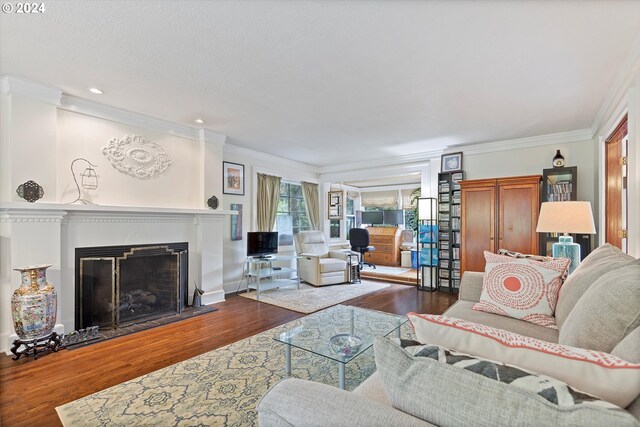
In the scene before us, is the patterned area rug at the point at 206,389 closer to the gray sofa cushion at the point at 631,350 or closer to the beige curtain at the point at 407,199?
the gray sofa cushion at the point at 631,350

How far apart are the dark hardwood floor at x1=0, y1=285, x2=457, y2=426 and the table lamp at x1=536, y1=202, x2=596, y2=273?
167 centimetres

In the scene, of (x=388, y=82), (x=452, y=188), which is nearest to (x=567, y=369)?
(x=388, y=82)

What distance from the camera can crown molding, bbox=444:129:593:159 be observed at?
4.24 m

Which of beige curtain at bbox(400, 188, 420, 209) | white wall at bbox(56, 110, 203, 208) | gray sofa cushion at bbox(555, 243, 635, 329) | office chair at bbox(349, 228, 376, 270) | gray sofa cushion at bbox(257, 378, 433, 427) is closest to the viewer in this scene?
gray sofa cushion at bbox(257, 378, 433, 427)

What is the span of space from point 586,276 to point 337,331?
5.38 ft

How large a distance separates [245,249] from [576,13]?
15.8 ft

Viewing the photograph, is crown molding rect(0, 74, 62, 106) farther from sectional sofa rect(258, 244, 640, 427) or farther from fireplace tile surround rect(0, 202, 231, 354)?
sectional sofa rect(258, 244, 640, 427)

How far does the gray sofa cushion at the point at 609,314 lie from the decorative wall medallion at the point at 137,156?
4174mm

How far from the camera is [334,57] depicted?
2.34m

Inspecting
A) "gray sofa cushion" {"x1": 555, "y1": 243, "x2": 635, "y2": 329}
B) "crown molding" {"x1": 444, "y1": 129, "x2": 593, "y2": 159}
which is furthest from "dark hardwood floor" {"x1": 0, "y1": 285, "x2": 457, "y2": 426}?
"crown molding" {"x1": 444, "y1": 129, "x2": 593, "y2": 159}

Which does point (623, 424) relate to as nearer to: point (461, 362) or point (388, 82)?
point (461, 362)

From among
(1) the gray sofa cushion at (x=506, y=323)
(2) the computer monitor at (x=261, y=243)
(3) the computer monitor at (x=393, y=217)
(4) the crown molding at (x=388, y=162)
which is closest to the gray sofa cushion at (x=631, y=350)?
(1) the gray sofa cushion at (x=506, y=323)

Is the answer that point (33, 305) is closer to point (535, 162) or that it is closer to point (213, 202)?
point (213, 202)

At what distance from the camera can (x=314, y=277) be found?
5.51 meters
